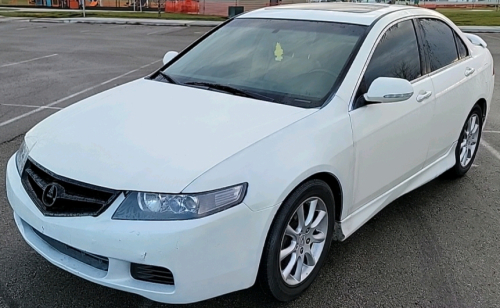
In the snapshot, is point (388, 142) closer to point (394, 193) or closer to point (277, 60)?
point (394, 193)

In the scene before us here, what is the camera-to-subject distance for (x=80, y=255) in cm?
266

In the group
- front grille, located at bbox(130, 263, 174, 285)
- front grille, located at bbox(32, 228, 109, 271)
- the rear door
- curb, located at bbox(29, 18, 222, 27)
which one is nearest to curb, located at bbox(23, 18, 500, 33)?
curb, located at bbox(29, 18, 222, 27)

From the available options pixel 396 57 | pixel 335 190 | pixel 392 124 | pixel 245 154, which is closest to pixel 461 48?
pixel 396 57

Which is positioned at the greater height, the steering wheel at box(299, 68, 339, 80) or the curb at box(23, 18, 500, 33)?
the steering wheel at box(299, 68, 339, 80)

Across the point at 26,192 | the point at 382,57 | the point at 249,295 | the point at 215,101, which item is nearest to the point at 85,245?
the point at 26,192

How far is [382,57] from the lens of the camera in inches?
145

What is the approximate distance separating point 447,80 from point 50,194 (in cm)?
326

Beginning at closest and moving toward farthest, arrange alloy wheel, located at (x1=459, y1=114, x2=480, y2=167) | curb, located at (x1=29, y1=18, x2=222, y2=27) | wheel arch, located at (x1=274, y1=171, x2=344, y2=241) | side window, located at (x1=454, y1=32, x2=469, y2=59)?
wheel arch, located at (x1=274, y1=171, x2=344, y2=241)
side window, located at (x1=454, y1=32, x2=469, y2=59)
alloy wheel, located at (x1=459, y1=114, x2=480, y2=167)
curb, located at (x1=29, y1=18, x2=222, y2=27)

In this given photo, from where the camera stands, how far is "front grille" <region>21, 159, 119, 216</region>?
8.29 feet

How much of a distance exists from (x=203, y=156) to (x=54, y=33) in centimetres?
1941

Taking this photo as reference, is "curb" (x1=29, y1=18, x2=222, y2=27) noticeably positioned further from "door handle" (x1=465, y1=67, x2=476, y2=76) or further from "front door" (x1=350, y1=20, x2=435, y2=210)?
"front door" (x1=350, y1=20, x2=435, y2=210)

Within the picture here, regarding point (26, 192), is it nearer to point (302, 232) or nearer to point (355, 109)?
point (302, 232)

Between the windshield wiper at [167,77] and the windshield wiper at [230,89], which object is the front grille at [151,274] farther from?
the windshield wiper at [167,77]

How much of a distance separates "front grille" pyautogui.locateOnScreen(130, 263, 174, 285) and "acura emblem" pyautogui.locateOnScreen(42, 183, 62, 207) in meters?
0.55
